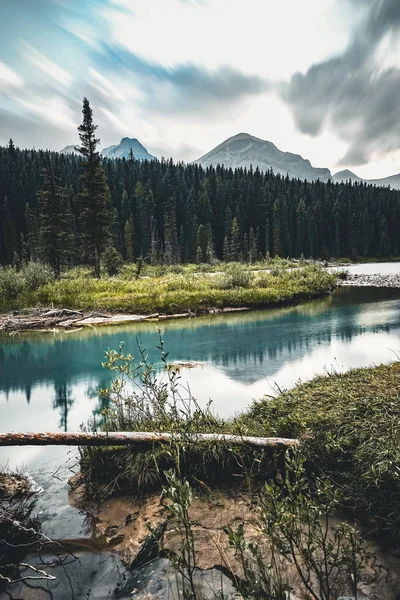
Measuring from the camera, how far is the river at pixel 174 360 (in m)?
5.74

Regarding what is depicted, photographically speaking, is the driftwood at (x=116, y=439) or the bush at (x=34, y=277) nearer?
the driftwood at (x=116, y=439)

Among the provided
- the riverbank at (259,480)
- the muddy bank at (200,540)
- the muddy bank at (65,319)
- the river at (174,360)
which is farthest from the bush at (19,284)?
the muddy bank at (200,540)

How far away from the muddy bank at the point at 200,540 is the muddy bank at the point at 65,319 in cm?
1658

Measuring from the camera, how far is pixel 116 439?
5316 millimetres

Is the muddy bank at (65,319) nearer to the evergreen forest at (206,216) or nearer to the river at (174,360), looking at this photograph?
the river at (174,360)

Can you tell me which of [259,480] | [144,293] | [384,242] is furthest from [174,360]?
[384,242]

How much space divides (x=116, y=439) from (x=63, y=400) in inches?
231

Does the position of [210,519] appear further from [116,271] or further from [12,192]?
[12,192]

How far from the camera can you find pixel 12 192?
311 feet

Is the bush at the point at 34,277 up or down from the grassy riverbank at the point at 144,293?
up

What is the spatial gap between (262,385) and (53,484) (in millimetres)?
6375

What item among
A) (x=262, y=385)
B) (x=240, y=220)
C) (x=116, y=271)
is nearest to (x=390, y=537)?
(x=262, y=385)

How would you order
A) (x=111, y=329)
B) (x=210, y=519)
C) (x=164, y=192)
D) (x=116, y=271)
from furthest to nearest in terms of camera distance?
(x=164, y=192), (x=116, y=271), (x=111, y=329), (x=210, y=519)

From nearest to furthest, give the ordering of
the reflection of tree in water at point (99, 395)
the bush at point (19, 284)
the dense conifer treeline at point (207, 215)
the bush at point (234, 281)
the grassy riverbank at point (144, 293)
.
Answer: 1. the reflection of tree in water at point (99, 395)
2. the grassy riverbank at point (144, 293)
3. the bush at point (19, 284)
4. the bush at point (234, 281)
5. the dense conifer treeline at point (207, 215)
